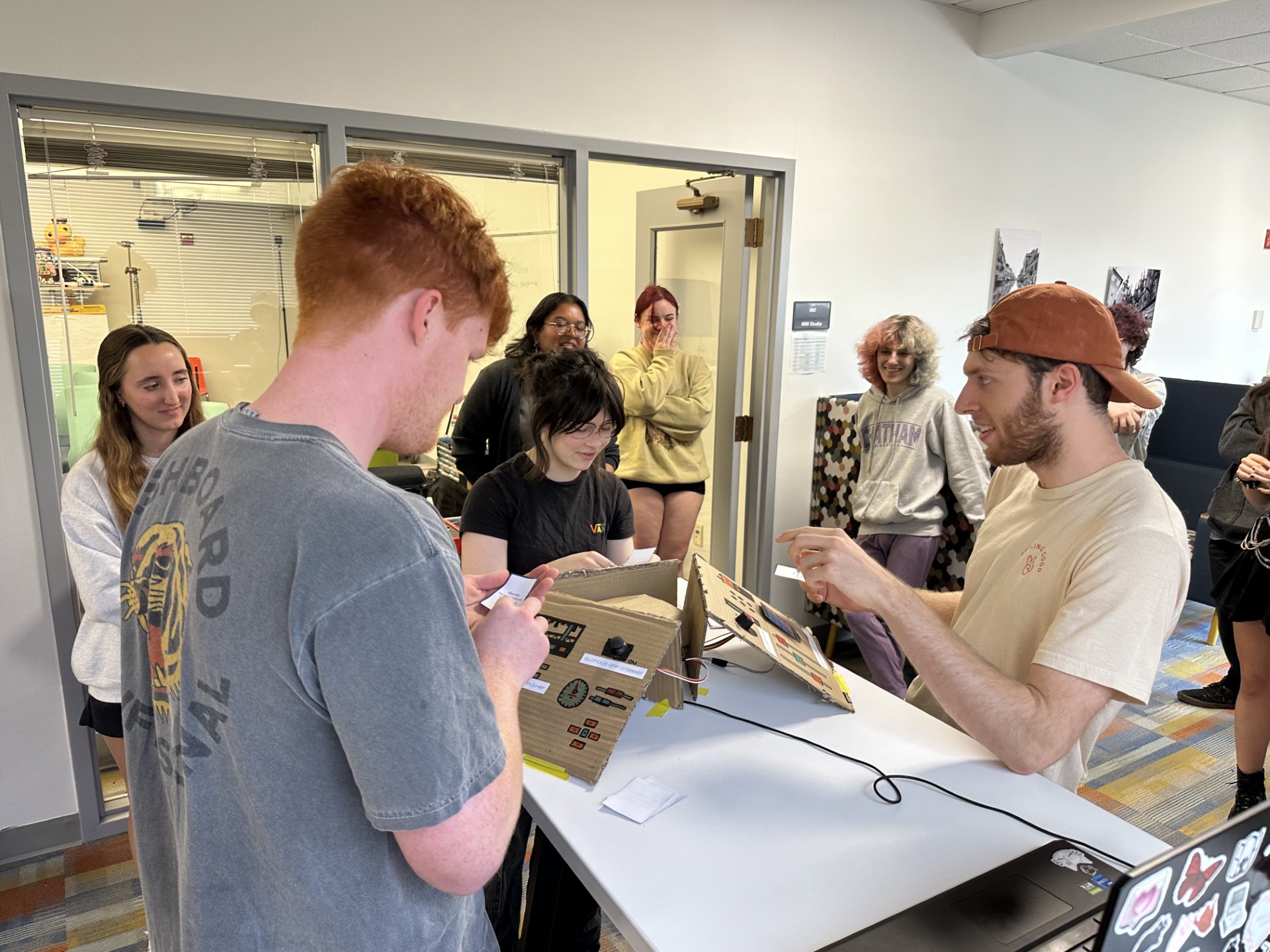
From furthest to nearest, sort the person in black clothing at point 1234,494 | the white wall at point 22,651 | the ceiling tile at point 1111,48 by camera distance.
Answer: the ceiling tile at point 1111,48
the person in black clothing at point 1234,494
the white wall at point 22,651

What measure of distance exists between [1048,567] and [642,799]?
836mm

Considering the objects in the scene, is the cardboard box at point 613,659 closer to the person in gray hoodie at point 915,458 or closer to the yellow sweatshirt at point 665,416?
the person in gray hoodie at point 915,458

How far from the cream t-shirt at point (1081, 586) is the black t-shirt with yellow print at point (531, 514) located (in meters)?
0.93

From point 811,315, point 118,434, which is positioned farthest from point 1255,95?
point 118,434

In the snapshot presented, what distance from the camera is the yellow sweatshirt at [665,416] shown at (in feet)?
11.4

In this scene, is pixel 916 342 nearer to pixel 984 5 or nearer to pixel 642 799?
pixel 984 5

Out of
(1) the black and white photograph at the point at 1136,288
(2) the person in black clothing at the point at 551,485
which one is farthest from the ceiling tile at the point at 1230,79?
(2) the person in black clothing at the point at 551,485

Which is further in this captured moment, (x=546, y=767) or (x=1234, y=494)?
(x=1234, y=494)

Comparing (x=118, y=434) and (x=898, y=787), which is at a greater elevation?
(x=118, y=434)

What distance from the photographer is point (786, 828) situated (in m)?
1.17

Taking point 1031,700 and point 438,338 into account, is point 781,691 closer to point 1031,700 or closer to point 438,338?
point 1031,700

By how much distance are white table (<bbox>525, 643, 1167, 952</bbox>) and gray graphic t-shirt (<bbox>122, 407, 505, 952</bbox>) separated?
1.03 ft

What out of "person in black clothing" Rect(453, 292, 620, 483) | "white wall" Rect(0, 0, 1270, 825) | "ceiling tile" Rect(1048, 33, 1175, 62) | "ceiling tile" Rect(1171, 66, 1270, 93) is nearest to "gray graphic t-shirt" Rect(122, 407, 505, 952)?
"white wall" Rect(0, 0, 1270, 825)

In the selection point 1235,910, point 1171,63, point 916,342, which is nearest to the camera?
point 1235,910
